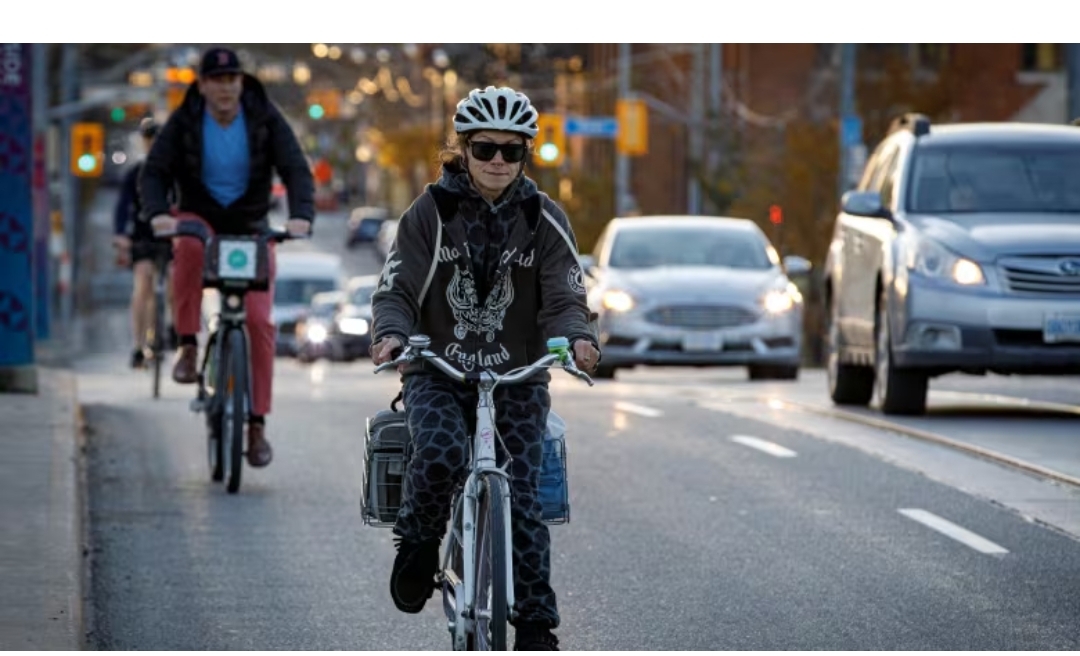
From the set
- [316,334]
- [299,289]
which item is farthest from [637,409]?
[299,289]

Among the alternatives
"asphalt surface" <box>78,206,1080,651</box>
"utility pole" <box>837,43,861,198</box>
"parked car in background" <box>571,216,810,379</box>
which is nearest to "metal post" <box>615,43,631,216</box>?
"utility pole" <box>837,43,861,198</box>

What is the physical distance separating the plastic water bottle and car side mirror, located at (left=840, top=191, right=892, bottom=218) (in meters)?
10.0

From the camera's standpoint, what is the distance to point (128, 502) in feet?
39.8

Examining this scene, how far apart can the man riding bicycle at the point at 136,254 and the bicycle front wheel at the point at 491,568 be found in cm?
1160

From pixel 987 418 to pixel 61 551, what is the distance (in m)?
8.64

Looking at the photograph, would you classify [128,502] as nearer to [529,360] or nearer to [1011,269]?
[529,360]

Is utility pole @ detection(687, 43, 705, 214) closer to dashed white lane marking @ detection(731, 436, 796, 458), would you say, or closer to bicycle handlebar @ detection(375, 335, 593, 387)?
dashed white lane marking @ detection(731, 436, 796, 458)

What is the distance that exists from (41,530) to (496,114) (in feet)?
12.4

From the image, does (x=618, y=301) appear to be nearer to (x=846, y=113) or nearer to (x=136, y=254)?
(x=136, y=254)

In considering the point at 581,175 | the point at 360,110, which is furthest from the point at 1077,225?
the point at 360,110

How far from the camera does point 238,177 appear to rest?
41.1ft

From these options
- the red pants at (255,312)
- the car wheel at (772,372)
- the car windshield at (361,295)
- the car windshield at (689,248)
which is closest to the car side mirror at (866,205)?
the red pants at (255,312)

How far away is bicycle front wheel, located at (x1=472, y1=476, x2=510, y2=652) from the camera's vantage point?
6.53 meters

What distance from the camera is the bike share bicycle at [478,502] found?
6578 mm
